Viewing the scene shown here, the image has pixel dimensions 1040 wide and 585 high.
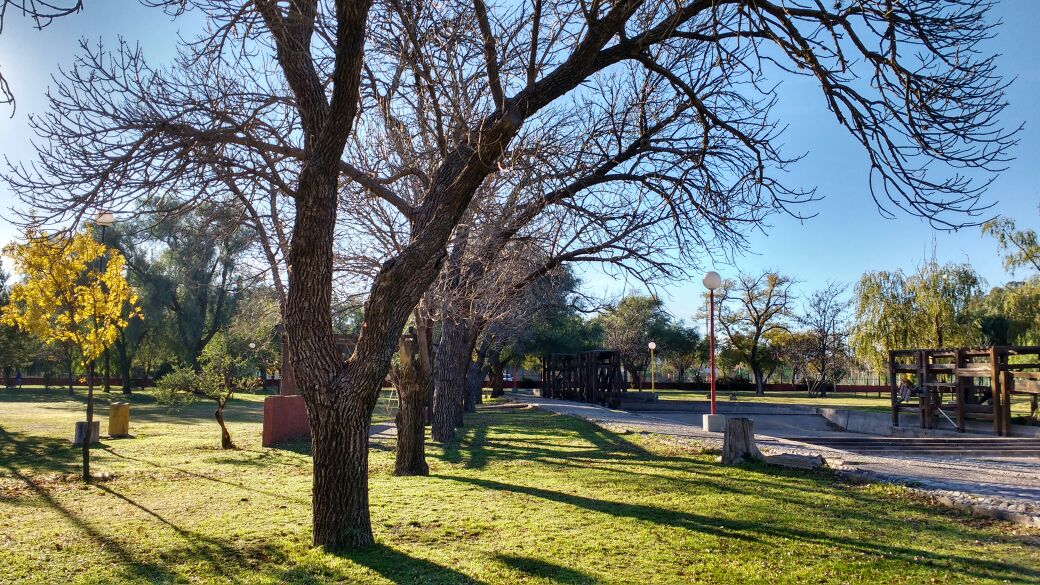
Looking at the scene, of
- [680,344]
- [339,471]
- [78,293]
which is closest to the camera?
[339,471]

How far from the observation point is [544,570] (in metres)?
4.88

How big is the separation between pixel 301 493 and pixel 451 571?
4.04 m

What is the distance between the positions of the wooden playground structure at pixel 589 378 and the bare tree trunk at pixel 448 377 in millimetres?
15234

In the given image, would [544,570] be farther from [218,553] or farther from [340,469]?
[218,553]

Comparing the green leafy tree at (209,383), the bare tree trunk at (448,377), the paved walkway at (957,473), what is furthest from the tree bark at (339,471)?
the green leafy tree at (209,383)

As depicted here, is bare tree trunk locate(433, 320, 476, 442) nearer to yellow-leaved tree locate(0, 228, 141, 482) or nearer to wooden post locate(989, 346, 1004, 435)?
yellow-leaved tree locate(0, 228, 141, 482)

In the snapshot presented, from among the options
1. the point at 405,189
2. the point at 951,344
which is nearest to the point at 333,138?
the point at 405,189

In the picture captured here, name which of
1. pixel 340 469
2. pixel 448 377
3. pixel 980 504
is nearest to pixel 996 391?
pixel 980 504

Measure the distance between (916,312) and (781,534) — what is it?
25867 mm

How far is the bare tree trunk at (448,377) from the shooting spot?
551 inches

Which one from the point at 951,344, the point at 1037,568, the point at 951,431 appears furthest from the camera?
the point at 951,344

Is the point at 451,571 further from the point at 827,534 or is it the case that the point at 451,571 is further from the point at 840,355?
the point at 840,355

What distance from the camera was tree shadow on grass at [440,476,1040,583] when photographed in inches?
190

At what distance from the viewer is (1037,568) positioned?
4.84m
